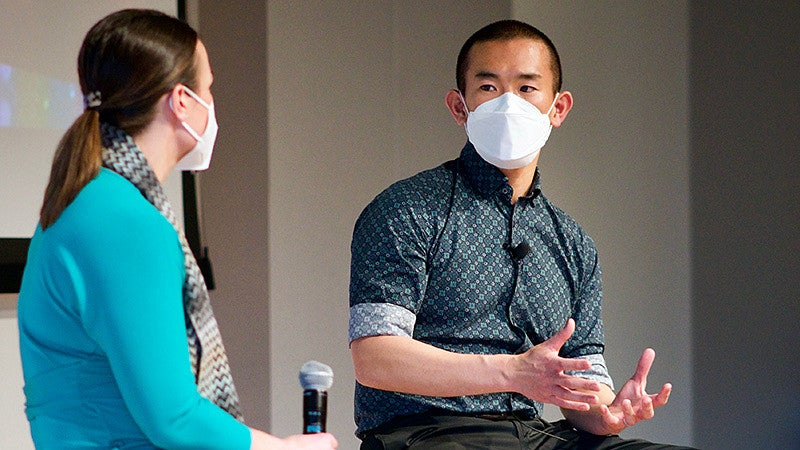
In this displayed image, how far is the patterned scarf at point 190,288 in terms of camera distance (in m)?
1.49

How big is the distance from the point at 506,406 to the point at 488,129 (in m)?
0.60

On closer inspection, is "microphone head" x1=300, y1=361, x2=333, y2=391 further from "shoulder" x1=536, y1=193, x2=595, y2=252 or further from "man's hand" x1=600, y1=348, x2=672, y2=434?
"shoulder" x1=536, y1=193, x2=595, y2=252

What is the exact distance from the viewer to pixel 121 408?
1.42 metres

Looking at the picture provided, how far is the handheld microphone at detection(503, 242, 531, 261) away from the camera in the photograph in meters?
2.24

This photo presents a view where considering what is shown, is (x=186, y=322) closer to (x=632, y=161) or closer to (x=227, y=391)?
(x=227, y=391)

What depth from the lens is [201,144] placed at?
5.39ft

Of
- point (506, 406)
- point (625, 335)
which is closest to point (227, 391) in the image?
point (506, 406)

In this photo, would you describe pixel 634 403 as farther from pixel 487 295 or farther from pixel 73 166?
pixel 73 166

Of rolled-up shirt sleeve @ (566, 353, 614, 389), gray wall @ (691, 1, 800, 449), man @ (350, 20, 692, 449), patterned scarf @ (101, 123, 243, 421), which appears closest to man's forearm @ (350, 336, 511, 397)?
man @ (350, 20, 692, 449)

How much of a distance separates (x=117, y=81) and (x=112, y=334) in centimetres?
37

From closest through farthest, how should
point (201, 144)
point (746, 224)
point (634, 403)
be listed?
1. point (201, 144)
2. point (634, 403)
3. point (746, 224)

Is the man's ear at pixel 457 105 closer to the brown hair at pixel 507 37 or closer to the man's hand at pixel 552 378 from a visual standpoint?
the brown hair at pixel 507 37

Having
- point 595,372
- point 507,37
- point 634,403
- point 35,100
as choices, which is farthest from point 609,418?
point 35,100

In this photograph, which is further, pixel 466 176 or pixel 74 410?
pixel 466 176
